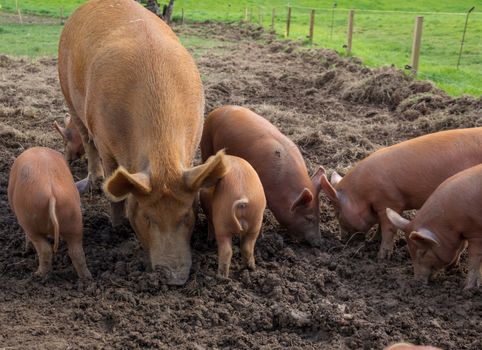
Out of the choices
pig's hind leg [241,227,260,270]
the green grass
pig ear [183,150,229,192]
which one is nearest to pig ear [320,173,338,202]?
pig's hind leg [241,227,260,270]

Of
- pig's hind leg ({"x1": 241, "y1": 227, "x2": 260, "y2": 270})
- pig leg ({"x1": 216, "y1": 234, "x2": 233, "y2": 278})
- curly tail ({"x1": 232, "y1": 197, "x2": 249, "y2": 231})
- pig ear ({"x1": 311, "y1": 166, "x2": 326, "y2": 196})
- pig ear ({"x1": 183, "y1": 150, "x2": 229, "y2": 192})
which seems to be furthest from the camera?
pig ear ({"x1": 311, "y1": 166, "x2": 326, "y2": 196})

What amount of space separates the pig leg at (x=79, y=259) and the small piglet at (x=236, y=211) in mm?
1027

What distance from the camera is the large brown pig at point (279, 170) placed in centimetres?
565

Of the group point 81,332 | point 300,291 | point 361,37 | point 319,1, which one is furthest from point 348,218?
point 319,1

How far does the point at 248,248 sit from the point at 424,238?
4.41 ft

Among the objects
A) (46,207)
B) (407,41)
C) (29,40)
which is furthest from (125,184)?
(407,41)

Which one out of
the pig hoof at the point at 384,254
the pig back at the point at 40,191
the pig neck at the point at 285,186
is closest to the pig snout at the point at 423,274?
the pig hoof at the point at 384,254

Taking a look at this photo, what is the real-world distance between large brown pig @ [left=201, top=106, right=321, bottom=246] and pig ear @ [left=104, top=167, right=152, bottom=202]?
5.63ft

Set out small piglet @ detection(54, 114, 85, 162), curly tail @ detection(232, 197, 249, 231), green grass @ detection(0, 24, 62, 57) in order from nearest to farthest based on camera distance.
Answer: curly tail @ detection(232, 197, 249, 231) < small piglet @ detection(54, 114, 85, 162) < green grass @ detection(0, 24, 62, 57)

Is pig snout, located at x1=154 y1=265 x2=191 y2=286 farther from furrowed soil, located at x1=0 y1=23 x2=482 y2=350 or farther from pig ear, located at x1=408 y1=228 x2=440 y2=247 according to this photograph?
pig ear, located at x1=408 y1=228 x2=440 y2=247

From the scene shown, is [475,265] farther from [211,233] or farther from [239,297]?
[211,233]

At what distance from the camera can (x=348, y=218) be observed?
565 cm

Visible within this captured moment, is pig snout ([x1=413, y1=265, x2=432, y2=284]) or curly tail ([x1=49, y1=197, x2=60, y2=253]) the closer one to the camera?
curly tail ([x1=49, y1=197, x2=60, y2=253])

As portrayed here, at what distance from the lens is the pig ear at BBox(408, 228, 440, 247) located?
4.75 meters
